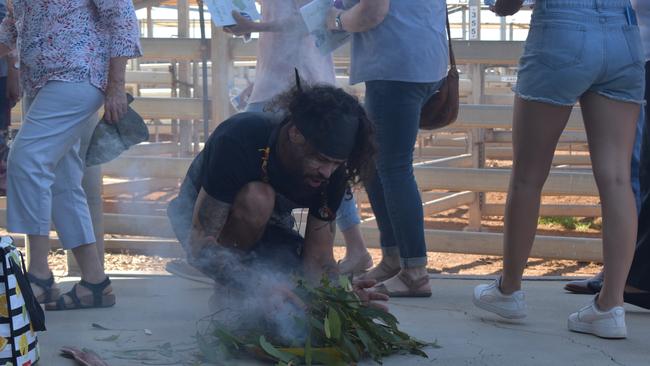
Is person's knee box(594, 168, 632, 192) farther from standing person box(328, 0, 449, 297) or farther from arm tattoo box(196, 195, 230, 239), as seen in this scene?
arm tattoo box(196, 195, 230, 239)

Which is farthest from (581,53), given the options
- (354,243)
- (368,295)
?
(354,243)

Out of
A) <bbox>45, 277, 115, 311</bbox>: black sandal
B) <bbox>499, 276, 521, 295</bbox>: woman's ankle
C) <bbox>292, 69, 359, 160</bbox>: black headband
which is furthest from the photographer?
<bbox>45, 277, 115, 311</bbox>: black sandal

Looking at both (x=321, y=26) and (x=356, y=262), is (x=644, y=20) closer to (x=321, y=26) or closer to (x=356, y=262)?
(x=321, y=26)

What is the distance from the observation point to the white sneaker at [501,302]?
12.8ft

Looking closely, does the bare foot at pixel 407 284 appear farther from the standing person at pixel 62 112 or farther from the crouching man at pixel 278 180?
the standing person at pixel 62 112

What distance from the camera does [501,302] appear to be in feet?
12.8

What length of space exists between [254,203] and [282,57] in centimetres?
115

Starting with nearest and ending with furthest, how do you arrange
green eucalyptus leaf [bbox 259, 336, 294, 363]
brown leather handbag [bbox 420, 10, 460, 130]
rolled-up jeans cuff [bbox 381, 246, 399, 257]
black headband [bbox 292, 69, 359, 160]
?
1. green eucalyptus leaf [bbox 259, 336, 294, 363]
2. black headband [bbox 292, 69, 359, 160]
3. brown leather handbag [bbox 420, 10, 460, 130]
4. rolled-up jeans cuff [bbox 381, 246, 399, 257]

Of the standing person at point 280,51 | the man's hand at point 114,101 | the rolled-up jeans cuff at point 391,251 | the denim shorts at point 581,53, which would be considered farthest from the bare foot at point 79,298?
the denim shorts at point 581,53

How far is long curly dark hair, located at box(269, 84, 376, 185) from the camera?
135 inches

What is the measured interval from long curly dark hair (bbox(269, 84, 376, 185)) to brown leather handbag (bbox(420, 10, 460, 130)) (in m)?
0.98

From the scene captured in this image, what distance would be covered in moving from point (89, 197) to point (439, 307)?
168 centimetres

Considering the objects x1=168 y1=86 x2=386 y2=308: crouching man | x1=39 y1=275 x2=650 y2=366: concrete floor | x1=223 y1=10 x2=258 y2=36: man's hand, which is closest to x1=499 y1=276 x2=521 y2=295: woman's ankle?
x1=39 y1=275 x2=650 y2=366: concrete floor

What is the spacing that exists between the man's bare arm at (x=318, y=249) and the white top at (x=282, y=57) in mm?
946
